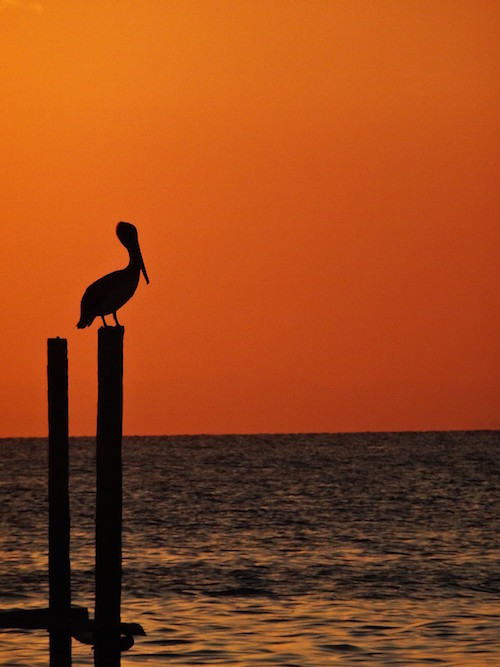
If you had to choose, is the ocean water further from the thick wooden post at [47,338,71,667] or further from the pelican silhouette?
the pelican silhouette

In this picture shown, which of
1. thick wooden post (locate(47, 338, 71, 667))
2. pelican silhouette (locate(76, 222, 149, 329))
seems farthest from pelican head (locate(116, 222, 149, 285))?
thick wooden post (locate(47, 338, 71, 667))

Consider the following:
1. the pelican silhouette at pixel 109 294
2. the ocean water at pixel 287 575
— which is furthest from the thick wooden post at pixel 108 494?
the ocean water at pixel 287 575

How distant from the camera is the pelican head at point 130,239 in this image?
17078mm

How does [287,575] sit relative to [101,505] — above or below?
below

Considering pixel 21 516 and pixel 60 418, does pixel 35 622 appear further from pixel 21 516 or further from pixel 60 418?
pixel 21 516

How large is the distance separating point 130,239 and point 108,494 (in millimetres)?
3567

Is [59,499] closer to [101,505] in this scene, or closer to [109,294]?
[101,505]

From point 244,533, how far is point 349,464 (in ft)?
256

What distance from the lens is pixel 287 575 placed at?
3297 cm

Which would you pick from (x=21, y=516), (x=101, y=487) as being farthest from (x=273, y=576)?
(x=21, y=516)

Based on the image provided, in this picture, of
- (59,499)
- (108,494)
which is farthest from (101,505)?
(59,499)

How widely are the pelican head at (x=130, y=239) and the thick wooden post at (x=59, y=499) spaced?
5.15ft

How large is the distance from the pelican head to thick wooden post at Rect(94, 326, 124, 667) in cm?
224

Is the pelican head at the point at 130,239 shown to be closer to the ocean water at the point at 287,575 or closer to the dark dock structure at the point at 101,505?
the dark dock structure at the point at 101,505
